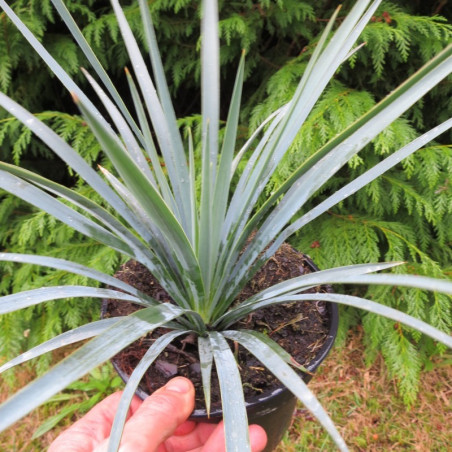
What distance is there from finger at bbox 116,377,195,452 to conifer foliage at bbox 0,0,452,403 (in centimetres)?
70

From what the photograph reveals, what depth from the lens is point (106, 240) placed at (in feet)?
2.46

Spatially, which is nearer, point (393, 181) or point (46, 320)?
point (393, 181)

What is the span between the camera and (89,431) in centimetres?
87

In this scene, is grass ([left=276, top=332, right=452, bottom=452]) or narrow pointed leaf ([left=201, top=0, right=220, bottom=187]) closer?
narrow pointed leaf ([left=201, top=0, right=220, bottom=187])

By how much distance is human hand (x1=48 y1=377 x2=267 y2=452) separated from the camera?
701mm

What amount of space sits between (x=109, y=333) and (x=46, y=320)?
122cm

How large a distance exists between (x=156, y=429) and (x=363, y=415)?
3.38ft

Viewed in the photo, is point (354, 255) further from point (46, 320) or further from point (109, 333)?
point (46, 320)

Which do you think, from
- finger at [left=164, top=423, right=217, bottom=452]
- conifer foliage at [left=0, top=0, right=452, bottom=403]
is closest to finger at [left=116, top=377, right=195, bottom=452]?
finger at [left=164, top=423, right=217, bottom=452]

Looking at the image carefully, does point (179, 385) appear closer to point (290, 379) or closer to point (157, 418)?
point (157, 418)

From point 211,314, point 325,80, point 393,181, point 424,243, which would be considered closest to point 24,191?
point 211,314

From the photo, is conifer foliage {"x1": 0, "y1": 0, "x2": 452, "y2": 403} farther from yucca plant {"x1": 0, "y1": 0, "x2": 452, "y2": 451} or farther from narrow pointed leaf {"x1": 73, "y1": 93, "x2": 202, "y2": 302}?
narrow pointed leaf {"x1": 73, "y1": 93, "x2": 202, "y2": 302}

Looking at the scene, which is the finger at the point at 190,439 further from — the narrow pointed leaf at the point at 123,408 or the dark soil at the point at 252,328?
the narrow pointed leaf at the point at 123,408

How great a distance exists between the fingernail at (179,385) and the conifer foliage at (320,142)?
2.18ft
